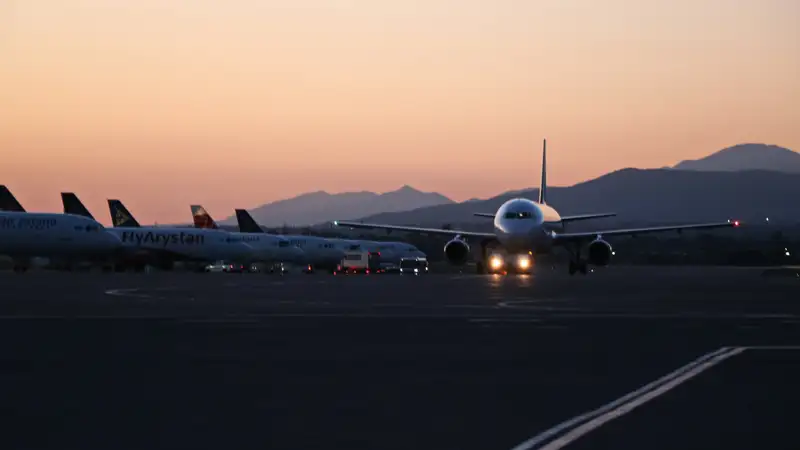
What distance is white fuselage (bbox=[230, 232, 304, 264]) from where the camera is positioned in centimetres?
10519

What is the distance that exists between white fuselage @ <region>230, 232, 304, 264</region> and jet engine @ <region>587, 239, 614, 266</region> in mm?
37685

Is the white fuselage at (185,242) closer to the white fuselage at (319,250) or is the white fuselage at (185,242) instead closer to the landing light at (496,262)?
the white fuselage at (319,250)

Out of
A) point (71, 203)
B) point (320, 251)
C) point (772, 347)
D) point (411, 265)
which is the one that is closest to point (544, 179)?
point (411, 265)

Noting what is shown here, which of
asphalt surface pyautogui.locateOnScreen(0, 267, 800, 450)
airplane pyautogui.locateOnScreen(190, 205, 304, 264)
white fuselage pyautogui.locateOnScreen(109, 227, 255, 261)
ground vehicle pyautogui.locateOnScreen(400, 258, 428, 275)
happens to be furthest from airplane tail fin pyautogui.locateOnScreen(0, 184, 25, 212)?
asphalt surface pyautogui.locateOnScreen(0, 267, 800, 450)

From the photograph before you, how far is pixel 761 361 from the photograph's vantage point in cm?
1897

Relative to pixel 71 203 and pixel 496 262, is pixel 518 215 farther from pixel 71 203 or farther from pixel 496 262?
pixel 71 203

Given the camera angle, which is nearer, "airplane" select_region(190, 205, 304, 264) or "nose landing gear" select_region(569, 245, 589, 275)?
"nose landing gear" select_region(569, 245, 589, 275)

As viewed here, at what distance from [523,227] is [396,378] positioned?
53129mm

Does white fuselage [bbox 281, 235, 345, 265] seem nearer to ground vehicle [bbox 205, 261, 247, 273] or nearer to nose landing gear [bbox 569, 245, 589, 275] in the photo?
ground vehicle [bbox 205, 261, 247, 273]

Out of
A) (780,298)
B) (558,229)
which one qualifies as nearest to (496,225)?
(558,229)

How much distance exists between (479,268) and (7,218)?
30.3 meters

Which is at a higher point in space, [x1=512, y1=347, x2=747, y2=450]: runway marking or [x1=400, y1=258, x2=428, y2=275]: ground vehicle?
[x1=400, y1=258, x2=428, y2=275]: ground vehicle

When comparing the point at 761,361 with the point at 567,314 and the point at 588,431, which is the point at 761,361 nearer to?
the point at 588,431

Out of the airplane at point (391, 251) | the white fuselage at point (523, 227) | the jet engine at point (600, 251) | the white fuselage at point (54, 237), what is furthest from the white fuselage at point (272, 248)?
the jet engine at point (600, 251)
